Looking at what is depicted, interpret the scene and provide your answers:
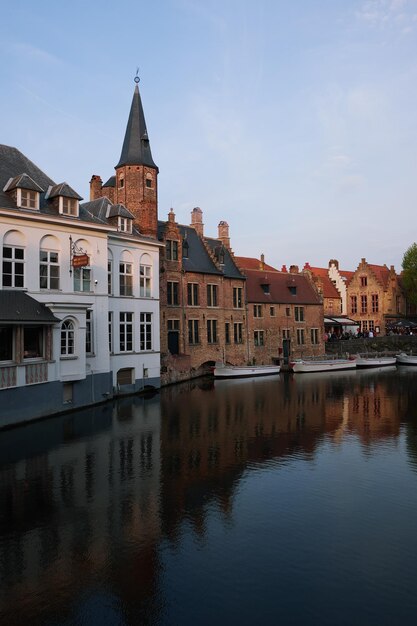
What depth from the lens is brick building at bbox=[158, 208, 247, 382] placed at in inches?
1399

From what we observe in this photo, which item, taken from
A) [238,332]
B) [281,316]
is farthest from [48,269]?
[281,316]

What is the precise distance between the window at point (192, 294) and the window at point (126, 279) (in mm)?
9730

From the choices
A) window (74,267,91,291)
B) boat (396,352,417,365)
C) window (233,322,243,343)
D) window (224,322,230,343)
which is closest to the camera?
window (74,267,91,291)

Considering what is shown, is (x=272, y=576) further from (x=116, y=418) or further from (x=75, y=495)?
(x=116, y=418)

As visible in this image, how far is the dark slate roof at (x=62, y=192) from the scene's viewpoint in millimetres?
22800

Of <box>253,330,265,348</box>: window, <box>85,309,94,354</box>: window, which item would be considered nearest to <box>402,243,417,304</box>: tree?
<box>253,330,265,348</box>: window

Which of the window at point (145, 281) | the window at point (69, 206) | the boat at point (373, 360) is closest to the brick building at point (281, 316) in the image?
the boat at point (373, 360)

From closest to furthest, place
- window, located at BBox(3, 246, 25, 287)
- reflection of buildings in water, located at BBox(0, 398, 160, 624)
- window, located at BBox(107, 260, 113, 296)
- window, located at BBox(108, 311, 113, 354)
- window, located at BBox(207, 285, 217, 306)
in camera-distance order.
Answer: reflection of buildings in water, located at BBox(0, 398, 160, 624)
window, located at BBox(3, 246, 25, 287)
window, located at BBox(108, 311, 113, 354)
window, located at BBox(107, 260, 113, 296)
window, located at BBox(207, 285, 217, 306)

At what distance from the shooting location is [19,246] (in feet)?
69.4

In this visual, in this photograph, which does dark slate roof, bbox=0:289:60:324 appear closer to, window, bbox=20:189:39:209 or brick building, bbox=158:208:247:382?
window, bbox=20:189:39:209

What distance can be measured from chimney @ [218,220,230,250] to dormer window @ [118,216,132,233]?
17.3 m

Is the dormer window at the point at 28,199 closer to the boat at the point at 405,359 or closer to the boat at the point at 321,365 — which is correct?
the boat at the point at 321,365

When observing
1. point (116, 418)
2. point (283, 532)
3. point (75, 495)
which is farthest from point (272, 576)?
point (116, 418)

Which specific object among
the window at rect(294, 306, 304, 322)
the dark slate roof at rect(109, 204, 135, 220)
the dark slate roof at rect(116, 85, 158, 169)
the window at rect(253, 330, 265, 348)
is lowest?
the window at rect(253, 330, 265, 348)
